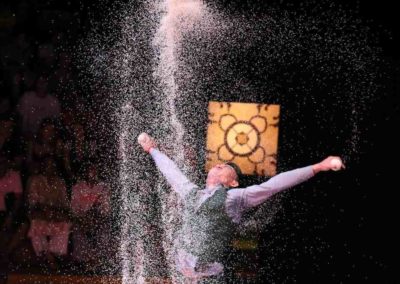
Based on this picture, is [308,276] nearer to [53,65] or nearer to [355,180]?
[355,180]

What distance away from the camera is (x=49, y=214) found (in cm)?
525

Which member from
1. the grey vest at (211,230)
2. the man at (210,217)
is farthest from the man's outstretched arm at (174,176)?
the grey vest at (211,230)

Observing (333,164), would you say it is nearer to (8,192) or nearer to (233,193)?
(233,193)

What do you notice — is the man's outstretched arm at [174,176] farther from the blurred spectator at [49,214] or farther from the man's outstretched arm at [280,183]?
the blurred spectator at [49,214]

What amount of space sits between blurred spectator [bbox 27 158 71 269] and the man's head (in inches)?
75.2

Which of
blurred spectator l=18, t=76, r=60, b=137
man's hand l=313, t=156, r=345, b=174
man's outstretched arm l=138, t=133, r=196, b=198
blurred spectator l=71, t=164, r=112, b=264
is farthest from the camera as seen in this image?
blurred spectator l=18, t=76, r=60, b=137

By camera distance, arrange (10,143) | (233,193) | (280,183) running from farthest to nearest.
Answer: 1. (10,143)
2. (233,193)
3. (280,183)

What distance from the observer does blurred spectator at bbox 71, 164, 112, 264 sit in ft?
17.4

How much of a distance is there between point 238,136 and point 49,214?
2123 mm

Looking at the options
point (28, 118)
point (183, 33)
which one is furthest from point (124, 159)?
point (183, 33)

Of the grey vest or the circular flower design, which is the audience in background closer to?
the circular flower design

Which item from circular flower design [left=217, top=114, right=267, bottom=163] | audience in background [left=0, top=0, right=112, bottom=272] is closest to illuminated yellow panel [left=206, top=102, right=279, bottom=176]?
circular flower design [left=217, top=114, right=267, bottom=163]

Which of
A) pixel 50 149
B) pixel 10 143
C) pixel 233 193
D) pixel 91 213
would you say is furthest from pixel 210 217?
pixel 10 143

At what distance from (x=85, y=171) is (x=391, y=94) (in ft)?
9.76
